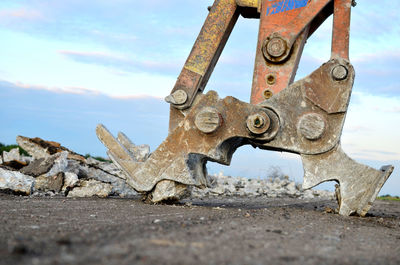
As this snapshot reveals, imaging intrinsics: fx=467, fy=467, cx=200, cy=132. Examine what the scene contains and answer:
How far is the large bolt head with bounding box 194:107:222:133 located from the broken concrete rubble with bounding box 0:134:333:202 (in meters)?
0.71

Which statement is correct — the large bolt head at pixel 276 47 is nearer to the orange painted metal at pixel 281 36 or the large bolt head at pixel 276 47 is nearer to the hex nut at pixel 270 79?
the orange painted metal at pixel 281 36

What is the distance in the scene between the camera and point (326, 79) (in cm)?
464

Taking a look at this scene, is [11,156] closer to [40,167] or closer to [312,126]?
[40,167]

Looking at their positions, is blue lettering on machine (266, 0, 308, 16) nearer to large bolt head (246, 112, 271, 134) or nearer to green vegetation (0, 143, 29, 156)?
large bolt head (246, 112, 271, 134)

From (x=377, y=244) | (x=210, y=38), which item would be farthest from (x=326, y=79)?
(x=377, y=244)

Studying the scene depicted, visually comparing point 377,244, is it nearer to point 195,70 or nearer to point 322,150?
point 322,150

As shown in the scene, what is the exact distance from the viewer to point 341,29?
479 centimetres

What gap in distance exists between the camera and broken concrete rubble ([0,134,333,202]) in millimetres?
5543

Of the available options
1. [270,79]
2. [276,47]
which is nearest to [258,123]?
[270,79]

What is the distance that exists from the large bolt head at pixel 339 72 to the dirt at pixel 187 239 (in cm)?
137

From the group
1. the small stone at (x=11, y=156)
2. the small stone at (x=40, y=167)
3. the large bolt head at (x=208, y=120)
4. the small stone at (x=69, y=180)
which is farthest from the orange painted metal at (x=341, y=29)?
the small stone at (x=11, y=156)

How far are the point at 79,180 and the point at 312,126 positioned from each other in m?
3.47

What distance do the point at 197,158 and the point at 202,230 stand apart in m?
2.09

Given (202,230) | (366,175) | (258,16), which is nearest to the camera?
(202,230)
